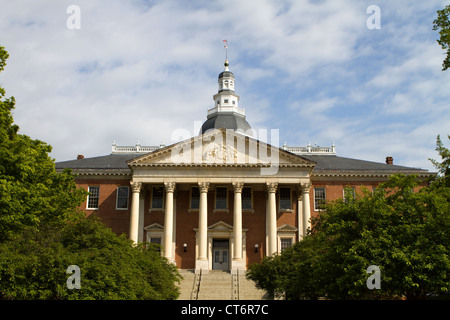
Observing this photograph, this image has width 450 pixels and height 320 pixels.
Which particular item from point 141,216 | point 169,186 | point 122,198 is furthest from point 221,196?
point 122,198

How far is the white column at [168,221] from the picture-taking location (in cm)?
4453

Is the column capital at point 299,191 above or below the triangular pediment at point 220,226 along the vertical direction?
above

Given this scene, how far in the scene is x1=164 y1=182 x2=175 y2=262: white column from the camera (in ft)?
146

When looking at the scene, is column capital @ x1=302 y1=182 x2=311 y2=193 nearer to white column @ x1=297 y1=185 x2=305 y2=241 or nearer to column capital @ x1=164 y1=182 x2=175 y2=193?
white column @ x1=297 y1=185 x2=305 y2=241

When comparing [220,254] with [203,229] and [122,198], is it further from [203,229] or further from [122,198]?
[122,198]

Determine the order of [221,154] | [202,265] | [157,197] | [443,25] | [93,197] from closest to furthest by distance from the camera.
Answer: [443,25]
[202,265]
[221,154]
[157,197]
[93,197]

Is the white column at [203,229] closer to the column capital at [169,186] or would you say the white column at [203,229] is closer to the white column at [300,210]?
the column capital at [169,186]

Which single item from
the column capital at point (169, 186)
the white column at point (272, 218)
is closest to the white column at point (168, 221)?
the column capital at point (169, 186)

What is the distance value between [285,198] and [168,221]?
1147 centimetres

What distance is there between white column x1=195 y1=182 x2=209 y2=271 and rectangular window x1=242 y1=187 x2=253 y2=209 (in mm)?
4801

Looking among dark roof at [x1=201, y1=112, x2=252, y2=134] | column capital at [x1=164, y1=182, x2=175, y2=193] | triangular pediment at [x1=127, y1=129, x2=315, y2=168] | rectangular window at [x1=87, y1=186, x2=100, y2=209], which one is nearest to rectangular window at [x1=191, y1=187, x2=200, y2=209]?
column capital at [x1=164, y1=182, x2=175, y2=193]

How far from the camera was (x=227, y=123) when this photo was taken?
222 feet

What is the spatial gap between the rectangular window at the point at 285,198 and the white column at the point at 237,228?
5.02 metres
